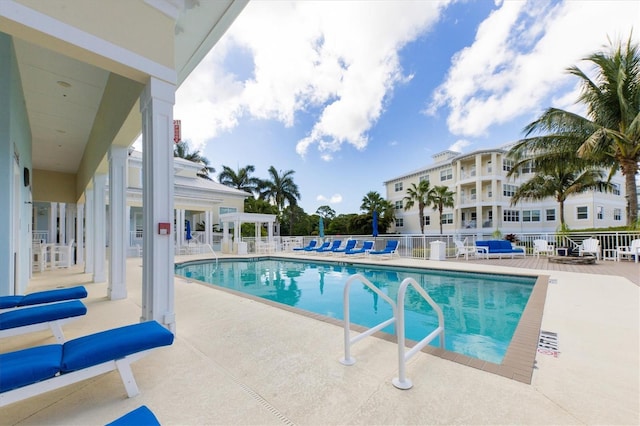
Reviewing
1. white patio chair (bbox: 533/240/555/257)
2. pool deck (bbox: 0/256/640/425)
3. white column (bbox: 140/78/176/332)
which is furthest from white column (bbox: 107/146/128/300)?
white patio chair (bbox: 533/240/555/257)

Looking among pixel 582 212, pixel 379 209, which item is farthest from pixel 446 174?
pixel 582 212

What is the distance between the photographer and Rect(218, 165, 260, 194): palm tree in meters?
32.4

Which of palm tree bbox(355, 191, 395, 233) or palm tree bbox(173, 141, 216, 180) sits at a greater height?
palm tree bbox(173, 141, 216, 180)

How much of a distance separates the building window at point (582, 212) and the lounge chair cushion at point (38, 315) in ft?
112

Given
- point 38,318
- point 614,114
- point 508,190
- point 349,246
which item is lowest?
point 349,246

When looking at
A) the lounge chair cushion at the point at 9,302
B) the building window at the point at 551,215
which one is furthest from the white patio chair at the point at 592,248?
the building window at the point at 551,215

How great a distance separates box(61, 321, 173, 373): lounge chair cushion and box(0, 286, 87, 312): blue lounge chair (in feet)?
7.04

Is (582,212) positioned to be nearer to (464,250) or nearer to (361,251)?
(464,250)

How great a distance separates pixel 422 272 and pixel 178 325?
8323 mm

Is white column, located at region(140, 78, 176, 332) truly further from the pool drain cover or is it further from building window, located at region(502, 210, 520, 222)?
building window, located at region(502, 210, 520, 222)

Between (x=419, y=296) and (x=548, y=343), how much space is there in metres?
3.70

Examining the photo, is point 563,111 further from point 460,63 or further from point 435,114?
point 435,114

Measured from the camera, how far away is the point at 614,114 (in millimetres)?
11414

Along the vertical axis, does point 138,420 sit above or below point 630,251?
above
